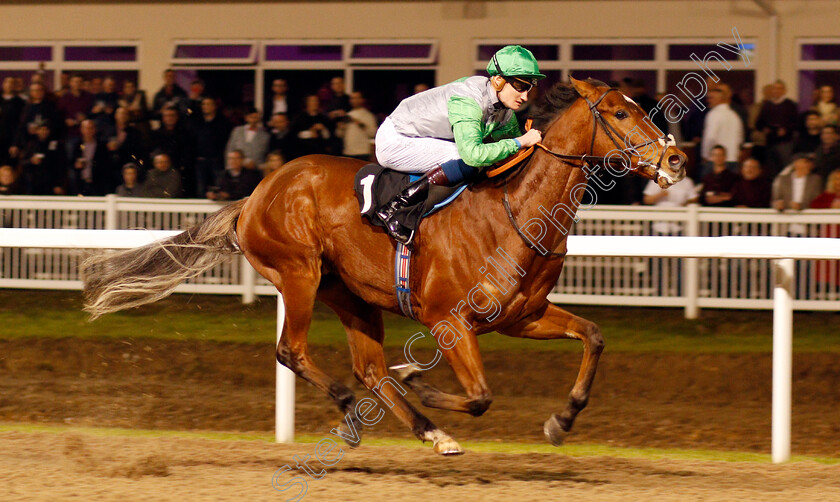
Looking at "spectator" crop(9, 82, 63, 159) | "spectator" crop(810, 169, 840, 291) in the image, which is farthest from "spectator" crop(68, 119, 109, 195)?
"spectator" crop(810, 169, 840, 291)

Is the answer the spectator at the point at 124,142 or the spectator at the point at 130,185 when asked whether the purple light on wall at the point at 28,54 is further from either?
the spectator at the point at 130,185

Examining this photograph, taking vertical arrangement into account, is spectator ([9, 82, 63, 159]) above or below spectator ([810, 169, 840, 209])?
above

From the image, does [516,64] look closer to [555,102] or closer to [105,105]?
[555,102]

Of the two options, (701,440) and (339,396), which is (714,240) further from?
(339,396)

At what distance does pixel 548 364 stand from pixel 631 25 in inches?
204

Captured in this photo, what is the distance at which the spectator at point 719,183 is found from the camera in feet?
27.0

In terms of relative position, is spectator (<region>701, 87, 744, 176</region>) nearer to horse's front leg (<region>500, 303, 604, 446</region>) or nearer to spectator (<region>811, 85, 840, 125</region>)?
spectator (<region>811, 85, 840, 125</region>)

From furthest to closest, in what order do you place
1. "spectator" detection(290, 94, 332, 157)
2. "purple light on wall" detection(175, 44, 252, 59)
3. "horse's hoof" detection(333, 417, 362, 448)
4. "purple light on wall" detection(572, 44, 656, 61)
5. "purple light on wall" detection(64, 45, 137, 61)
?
"purple light on wall" detection(64, 45, 137, 61) → "purple light on wall" detection(175, 44, 252, 59) → "purple light on wall" detection(572, 44, 656, 61) → "spectator" detection(290, 94, 332, 157) → "horse's hoof" detection(333, 417, 362, 448)

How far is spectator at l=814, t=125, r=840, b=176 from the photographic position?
320 inches

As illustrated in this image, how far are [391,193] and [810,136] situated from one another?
16.6 feet

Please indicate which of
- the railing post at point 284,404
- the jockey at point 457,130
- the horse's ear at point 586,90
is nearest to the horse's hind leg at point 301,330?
the railing post at point 284,404

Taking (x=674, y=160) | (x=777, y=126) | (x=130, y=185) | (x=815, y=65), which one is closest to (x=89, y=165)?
(x=130, y=185)

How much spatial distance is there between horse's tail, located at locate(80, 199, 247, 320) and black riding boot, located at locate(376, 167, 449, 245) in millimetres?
948

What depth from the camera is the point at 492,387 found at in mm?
6656
